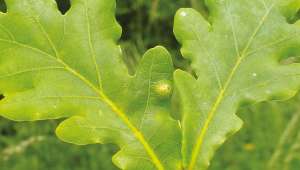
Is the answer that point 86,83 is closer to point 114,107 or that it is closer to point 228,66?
point 114,107

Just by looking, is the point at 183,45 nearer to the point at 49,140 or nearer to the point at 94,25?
the point at 94,25

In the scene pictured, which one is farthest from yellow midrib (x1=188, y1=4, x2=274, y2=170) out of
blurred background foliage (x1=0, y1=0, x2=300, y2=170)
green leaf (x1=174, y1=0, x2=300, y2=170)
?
A: blurred background foliage (x1=0, y1=0, x2=300, y2=170)

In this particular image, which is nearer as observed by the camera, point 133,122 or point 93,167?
point 133,122

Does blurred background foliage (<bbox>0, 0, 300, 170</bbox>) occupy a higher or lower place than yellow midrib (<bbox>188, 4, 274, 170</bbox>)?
lower

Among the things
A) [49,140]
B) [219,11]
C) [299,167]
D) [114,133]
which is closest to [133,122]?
[114,133]

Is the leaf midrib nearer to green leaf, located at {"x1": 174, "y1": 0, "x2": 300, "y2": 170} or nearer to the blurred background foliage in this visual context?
green leaf, located at {"x1": 174, "y1": 0, "x2": 300, "y2": 170}

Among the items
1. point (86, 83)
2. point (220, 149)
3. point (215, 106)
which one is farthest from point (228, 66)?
point (220, 149)

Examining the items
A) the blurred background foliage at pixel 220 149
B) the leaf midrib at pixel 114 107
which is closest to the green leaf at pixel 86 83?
the leaf midrib at pixel 114 107
